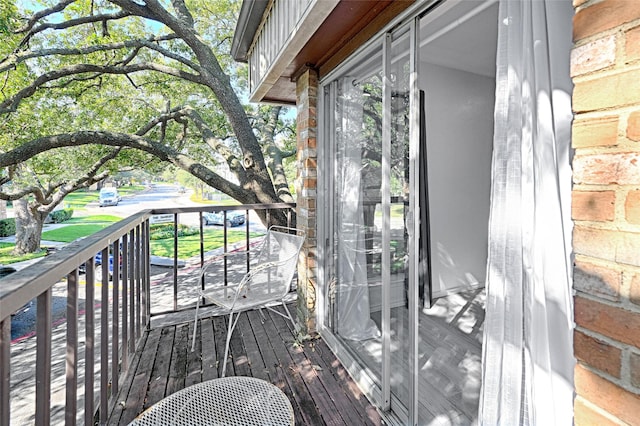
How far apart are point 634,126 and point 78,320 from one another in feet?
6.73

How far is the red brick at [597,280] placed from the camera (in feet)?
2.11

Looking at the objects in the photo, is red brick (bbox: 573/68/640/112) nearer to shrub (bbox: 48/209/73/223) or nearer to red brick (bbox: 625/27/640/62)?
red brick (bbox: 625/27/640/62)

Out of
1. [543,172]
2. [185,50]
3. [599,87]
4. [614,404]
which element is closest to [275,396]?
[614,404]

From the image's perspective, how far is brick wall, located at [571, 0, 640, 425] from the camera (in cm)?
62

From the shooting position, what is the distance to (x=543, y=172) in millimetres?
891

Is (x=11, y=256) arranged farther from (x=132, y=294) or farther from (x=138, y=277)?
Answer: (x=132, y=294)

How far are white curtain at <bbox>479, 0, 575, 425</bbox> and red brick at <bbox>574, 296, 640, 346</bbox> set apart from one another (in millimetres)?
159

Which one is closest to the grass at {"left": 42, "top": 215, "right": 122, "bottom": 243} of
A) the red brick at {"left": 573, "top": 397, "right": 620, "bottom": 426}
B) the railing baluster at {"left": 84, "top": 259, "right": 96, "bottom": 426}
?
the railing baluster at {"left": 84, "top": 259, "right": 96, "bottom": 426}

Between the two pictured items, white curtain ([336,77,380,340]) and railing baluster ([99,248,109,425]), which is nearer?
railing baluster ([99,248,109,425])

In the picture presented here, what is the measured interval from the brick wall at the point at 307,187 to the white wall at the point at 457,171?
1537 mm

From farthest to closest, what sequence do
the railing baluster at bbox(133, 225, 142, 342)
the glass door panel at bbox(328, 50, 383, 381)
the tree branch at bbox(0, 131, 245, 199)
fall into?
the tree branch at bbox(0, 131, 245, 199), the railing baluster at bbox(133, 225, 142, 342), the glass door panel at bbox(328, 50, 383, 381)

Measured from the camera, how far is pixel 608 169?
0.65 m

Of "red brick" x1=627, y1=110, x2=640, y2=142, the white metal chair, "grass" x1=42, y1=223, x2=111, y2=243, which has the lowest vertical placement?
"grass" x1=42, y1=223, x2=111, y2=243

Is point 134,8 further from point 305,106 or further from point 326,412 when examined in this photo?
point 326,412
